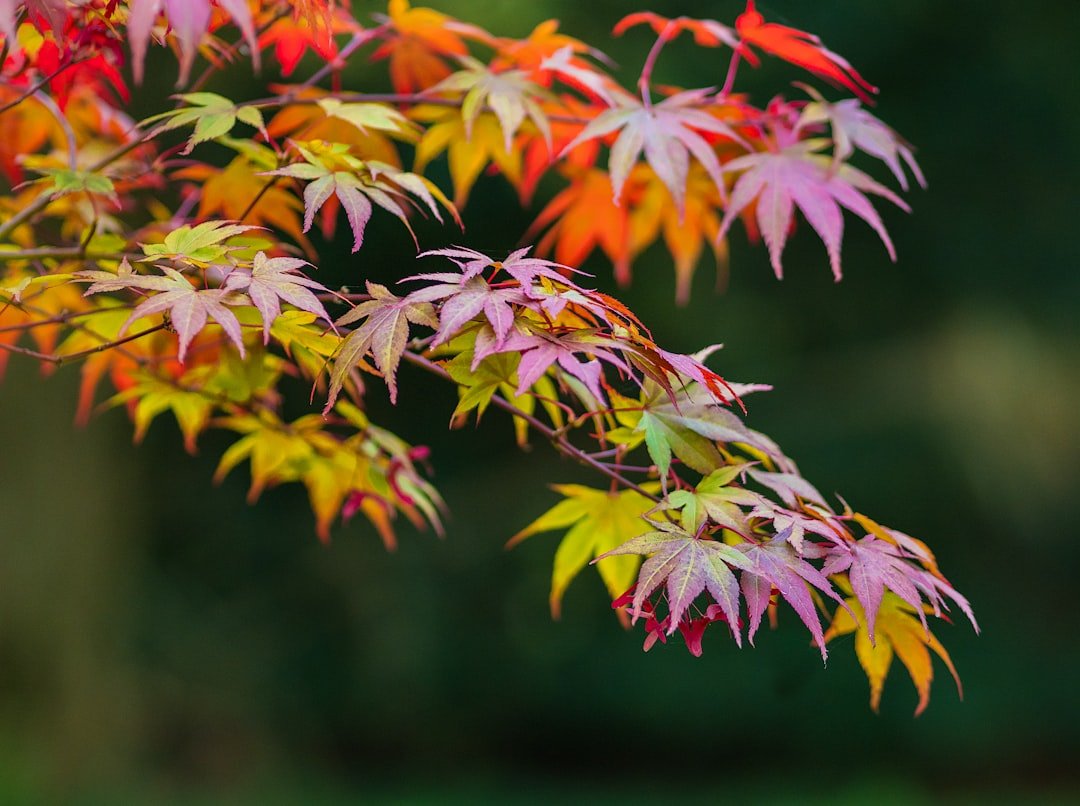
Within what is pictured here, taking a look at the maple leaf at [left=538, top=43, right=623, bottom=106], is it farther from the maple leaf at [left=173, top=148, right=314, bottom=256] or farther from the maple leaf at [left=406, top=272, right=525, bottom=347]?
the maple leaf at [left=406, top=272, right=525, bottom=347]

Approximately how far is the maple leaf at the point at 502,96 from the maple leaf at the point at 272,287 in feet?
1.15

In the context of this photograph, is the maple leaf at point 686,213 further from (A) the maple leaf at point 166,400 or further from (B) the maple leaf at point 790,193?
(A) the maple leaf at point 166,400

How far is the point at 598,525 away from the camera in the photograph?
1077 millimetres

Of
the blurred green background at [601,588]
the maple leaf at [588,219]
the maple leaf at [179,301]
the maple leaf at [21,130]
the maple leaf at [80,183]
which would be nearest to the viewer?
the maple leaf at [179,301]

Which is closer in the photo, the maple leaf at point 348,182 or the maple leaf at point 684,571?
the maple leaf at point 684,571

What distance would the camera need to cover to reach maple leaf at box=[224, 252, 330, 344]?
0.74 metres

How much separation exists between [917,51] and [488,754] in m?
2.68

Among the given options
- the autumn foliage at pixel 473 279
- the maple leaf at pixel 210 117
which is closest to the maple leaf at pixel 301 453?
the autumn foliage at pixel 473 279

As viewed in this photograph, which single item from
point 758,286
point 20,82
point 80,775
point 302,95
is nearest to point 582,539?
point 302,95

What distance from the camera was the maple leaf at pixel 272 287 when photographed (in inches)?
29.0

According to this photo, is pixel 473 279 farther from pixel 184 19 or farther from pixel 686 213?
pixel 686 213

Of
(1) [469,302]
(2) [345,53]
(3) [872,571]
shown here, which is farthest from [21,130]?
(3) [872,571]

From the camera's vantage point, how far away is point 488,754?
3.78 meters

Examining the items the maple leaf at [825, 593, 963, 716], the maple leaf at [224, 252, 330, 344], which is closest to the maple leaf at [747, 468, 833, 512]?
the maple leaf at [825, 593, 963, 716]
